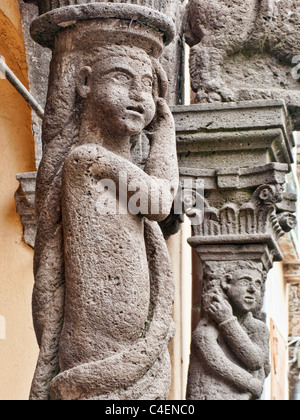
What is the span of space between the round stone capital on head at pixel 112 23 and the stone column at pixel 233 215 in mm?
852

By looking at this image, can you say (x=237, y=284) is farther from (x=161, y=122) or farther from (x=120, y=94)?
(x=120, y=94)

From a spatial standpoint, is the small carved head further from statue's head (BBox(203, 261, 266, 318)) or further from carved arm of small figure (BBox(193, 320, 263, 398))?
carved arm of small figure (BBox(193, 320, 263, 398))

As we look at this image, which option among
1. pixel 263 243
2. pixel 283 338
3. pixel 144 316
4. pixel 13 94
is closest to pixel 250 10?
pixel 263 243

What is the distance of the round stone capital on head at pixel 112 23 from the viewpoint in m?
4.10

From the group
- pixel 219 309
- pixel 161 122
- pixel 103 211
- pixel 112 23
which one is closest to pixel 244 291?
pixel 219 309

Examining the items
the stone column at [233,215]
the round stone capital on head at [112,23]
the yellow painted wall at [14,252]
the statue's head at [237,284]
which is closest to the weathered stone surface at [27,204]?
the yellow painted wall at [14,252]

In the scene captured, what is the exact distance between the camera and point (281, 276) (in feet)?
34.7

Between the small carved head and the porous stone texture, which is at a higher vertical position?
the porous stone texture

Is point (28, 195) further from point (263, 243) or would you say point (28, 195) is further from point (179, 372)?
point (263, 243)

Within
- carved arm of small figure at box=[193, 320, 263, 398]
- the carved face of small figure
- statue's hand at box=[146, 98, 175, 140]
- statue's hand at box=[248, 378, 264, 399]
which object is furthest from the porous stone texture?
statue's hand at box=[248, 378, 264, 399]

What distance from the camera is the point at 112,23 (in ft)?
13.5

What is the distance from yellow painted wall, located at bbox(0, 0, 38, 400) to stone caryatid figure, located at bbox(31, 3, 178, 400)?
8.19 feet

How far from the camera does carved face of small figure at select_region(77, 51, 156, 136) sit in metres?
4.05

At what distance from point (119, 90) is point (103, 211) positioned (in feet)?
1.60
